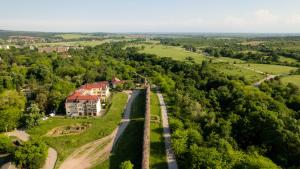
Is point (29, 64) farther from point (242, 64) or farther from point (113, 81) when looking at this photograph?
point (242, 64)

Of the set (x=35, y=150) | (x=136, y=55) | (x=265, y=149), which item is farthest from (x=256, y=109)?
(x=136, y=55)

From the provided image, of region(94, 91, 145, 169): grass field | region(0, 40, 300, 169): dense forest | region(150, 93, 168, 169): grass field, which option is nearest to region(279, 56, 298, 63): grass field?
region(0, 40, 300, 169): dense forest

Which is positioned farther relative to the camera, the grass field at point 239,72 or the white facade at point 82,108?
the grass field at point 239,72

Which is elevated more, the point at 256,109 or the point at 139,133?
the point at 256,109

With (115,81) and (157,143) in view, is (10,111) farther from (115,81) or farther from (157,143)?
(115,81)

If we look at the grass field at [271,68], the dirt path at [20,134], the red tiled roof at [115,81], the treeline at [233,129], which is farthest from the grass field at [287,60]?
the dirt path at [20,134]

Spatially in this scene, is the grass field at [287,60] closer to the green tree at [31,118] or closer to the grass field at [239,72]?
the grass field at [239,72]
